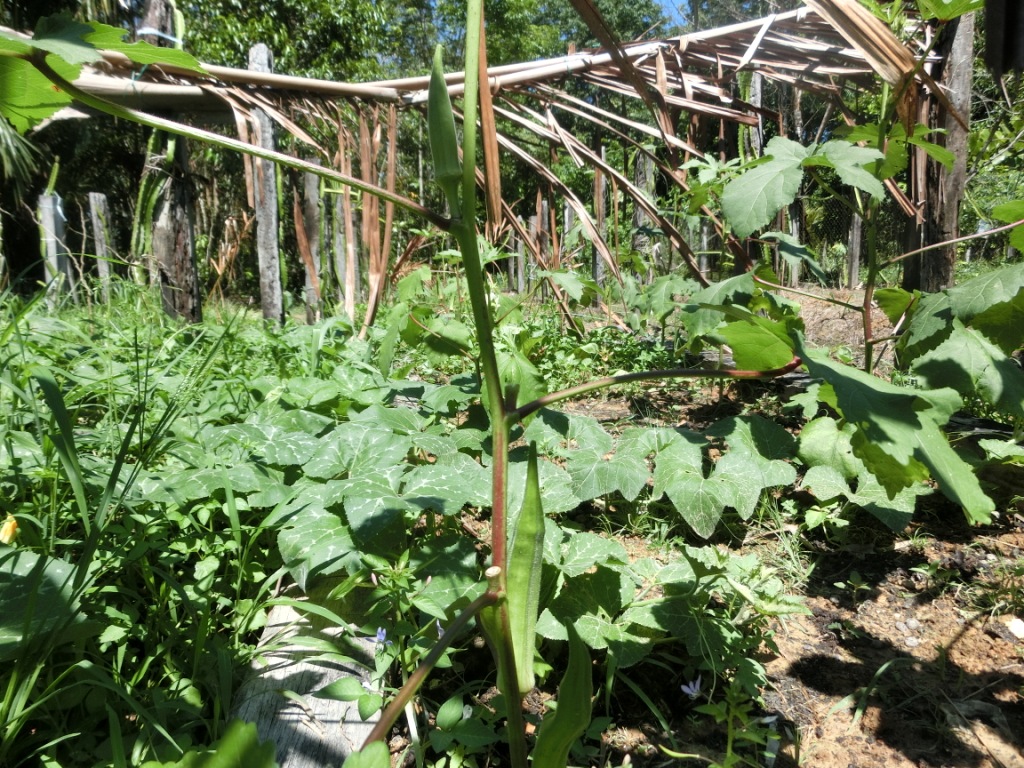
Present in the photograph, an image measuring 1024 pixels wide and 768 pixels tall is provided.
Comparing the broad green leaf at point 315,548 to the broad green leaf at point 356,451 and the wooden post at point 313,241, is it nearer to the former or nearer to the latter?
the broad green leaf at point 356,451

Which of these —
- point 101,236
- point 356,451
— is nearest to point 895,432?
point 356,451

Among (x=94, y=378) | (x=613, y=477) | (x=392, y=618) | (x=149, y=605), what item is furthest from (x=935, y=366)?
(x=94, y=378)

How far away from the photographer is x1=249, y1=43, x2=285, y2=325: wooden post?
325 cm

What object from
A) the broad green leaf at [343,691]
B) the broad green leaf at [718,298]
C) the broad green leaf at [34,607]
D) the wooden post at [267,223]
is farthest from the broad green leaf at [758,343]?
the wooden post at [267,223]

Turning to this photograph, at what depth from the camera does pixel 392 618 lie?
125cm

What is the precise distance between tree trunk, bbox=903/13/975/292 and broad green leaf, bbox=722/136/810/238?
1.53m

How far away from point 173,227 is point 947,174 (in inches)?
151

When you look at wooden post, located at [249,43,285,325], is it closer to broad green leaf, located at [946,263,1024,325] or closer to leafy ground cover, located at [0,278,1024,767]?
leafy ground cover, located at [0,278,1024,767]

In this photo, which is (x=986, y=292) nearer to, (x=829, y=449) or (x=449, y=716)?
(x=829, y=449)

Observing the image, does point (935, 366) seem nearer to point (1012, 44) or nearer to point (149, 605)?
point (1012, 44)

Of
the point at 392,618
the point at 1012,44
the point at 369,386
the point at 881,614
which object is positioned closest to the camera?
the point at 1012,44

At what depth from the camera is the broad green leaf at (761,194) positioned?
1398mm

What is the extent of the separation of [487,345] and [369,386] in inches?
56.9

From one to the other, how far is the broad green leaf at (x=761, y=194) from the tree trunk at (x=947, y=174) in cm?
153
